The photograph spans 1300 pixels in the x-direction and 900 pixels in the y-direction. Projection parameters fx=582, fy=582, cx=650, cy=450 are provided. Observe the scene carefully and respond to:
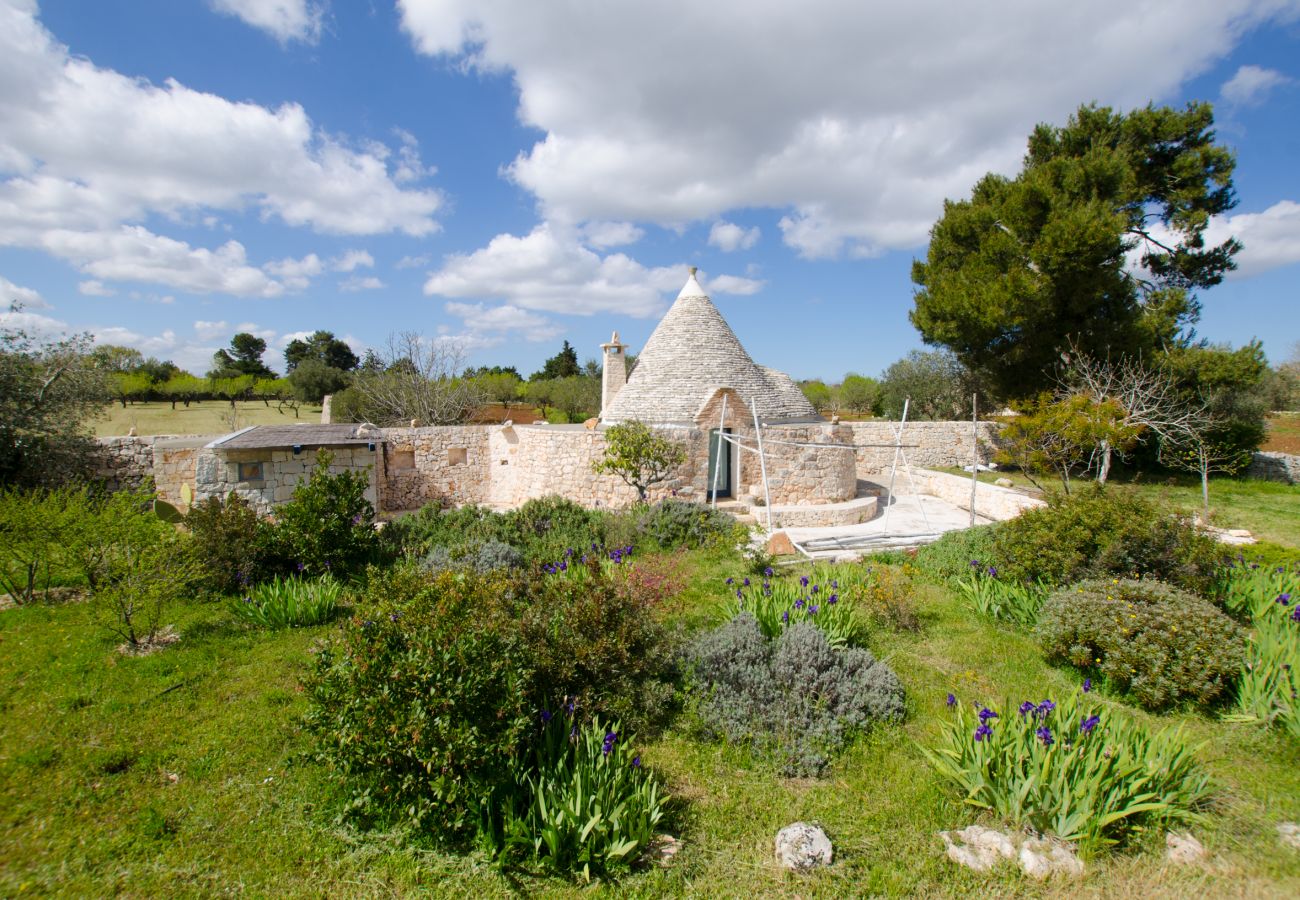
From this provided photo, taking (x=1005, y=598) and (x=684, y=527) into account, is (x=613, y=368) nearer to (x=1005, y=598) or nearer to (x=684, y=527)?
(x=684, y=527)

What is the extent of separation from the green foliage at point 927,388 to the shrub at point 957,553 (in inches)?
810

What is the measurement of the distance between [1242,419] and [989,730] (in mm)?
25120

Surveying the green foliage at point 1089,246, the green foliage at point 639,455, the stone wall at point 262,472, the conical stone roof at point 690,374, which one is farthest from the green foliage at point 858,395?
the stone wall at point 262,472

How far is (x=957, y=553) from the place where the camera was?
891 cm

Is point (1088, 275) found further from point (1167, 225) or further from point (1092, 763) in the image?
point (1092, 763)

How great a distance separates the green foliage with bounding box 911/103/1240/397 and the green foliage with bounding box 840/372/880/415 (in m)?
19.5

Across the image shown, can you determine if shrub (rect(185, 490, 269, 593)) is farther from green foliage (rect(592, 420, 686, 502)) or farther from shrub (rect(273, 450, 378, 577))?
green foliage (rect(592, 420, 686, 502))

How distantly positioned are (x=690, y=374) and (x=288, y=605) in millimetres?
10579

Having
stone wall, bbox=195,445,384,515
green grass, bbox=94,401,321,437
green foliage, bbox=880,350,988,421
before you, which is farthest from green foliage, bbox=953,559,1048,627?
green grass, bbox=94,401,321,437

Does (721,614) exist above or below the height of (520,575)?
below

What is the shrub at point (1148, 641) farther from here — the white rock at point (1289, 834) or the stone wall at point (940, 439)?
the stone wall at point (940, 439)

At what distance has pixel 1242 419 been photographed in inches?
810

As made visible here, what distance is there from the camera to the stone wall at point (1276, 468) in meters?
18.3

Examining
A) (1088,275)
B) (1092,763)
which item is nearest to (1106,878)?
(1092,763)
